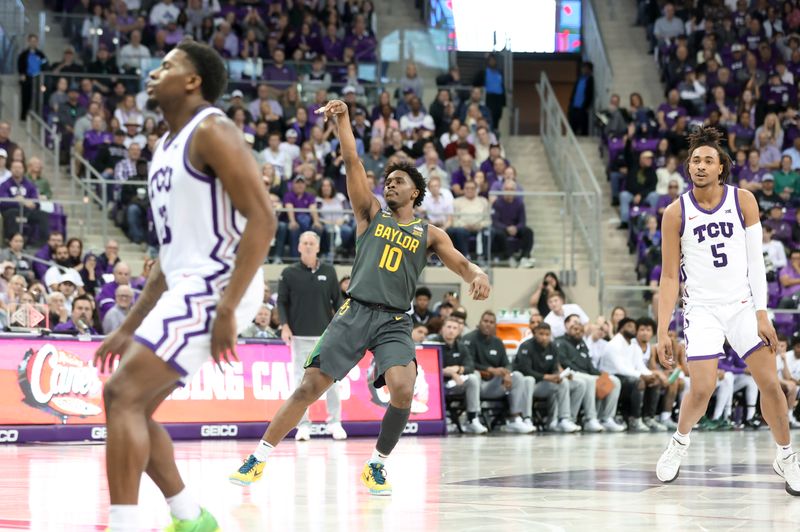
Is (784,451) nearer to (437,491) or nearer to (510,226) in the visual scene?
(437,491)

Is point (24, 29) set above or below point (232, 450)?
above

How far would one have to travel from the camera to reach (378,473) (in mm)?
8398

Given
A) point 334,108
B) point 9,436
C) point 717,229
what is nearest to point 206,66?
point 334,108

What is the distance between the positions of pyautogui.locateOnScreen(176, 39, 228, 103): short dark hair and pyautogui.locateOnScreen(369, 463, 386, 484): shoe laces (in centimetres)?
377

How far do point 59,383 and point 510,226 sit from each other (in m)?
9.63

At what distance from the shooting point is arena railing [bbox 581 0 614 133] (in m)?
27.5

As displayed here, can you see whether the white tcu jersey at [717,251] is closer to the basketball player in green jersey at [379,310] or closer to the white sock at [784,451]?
the white sock at [784,451]

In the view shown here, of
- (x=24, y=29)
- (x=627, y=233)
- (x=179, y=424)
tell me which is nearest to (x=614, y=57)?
(x=627, y=233)

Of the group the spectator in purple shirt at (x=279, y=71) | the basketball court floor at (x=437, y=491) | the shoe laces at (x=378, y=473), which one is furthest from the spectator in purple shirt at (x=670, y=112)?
the shoe laces at (x=378, y=473)

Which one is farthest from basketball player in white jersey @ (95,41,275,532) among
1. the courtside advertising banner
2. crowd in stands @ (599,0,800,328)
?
crowd in stands @ (599,0,800,328)

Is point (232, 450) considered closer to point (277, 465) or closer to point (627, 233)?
point (277, 465)

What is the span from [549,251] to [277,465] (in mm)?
12676

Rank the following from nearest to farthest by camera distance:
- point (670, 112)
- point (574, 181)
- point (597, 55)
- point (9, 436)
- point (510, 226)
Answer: point (9, 436) → point (510, 226) → point (574, 181) → point (670, 112) → point (597, 55)

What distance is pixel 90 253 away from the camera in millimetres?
17391
